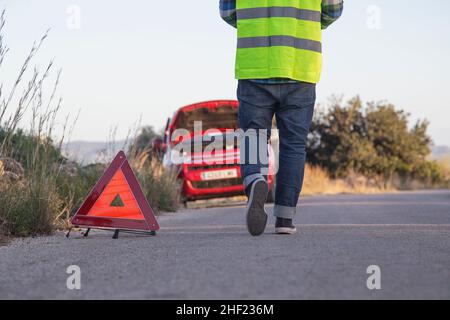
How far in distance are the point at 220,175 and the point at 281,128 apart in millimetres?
8046

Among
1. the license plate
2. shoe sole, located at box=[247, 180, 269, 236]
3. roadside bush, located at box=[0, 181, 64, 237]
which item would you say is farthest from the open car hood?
shoe sole, located at box=[247, 180, 269, 236]

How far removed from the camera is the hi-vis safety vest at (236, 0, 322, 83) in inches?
268

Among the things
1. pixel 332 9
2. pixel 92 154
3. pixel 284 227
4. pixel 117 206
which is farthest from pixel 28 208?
pixel 92 154

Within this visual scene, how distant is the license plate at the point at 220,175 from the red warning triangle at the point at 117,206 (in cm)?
777

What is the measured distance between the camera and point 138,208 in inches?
282

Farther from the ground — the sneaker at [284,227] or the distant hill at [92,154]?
the distant hill at [92,154]

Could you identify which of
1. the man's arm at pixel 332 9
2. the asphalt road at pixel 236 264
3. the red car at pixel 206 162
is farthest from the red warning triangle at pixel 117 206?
the red car at pixel 206 162

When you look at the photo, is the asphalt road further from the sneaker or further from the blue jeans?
the blue jeans

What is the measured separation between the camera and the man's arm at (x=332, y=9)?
7.01 m

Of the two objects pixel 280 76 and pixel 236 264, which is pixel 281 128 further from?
pixel 236 264

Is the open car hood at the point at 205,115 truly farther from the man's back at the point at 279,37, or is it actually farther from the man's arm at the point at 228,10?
the man's back at the point at 279,37

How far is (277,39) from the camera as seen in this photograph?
22.4 feet
